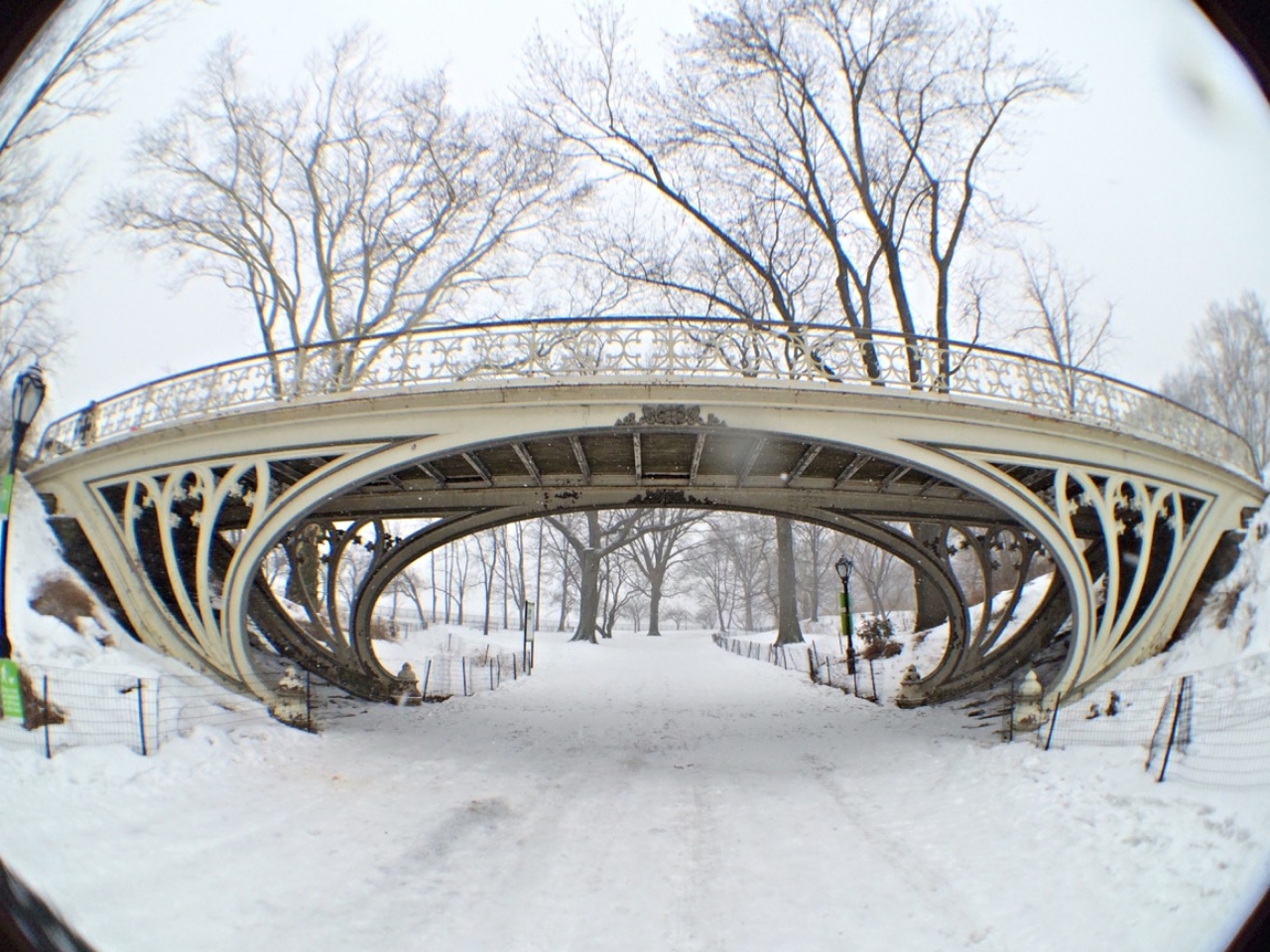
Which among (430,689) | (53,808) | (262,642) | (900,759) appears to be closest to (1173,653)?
(900,759)

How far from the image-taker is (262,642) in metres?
9.89

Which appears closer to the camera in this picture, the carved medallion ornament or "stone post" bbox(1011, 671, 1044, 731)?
the carved medallion ornament

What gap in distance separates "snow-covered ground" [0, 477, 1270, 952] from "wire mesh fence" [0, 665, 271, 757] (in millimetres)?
137

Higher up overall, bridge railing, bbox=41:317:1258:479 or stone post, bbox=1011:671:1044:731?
bridge railing, bbox=41:317:1258:479

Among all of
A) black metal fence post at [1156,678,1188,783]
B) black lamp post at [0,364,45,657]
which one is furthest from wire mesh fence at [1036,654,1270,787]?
black lamp post at [0,364,45,657]

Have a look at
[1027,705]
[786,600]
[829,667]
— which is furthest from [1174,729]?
[786,600]

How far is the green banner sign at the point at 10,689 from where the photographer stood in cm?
227

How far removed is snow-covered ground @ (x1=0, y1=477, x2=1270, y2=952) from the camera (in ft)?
7.66

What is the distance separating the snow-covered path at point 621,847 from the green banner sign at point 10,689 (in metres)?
0.21

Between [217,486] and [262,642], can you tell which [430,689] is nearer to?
[262,642]

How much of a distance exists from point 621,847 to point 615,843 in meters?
0.09

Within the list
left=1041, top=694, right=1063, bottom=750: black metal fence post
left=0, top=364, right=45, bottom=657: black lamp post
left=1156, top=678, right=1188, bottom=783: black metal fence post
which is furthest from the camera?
left=1041, top=694, right=1063, bottom=750: black metal fence post

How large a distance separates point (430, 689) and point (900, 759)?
11142mm

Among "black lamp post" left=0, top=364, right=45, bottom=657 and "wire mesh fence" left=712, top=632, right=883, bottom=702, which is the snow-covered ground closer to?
"black lamp post" left=0, top=364, right=45, bottom=657
